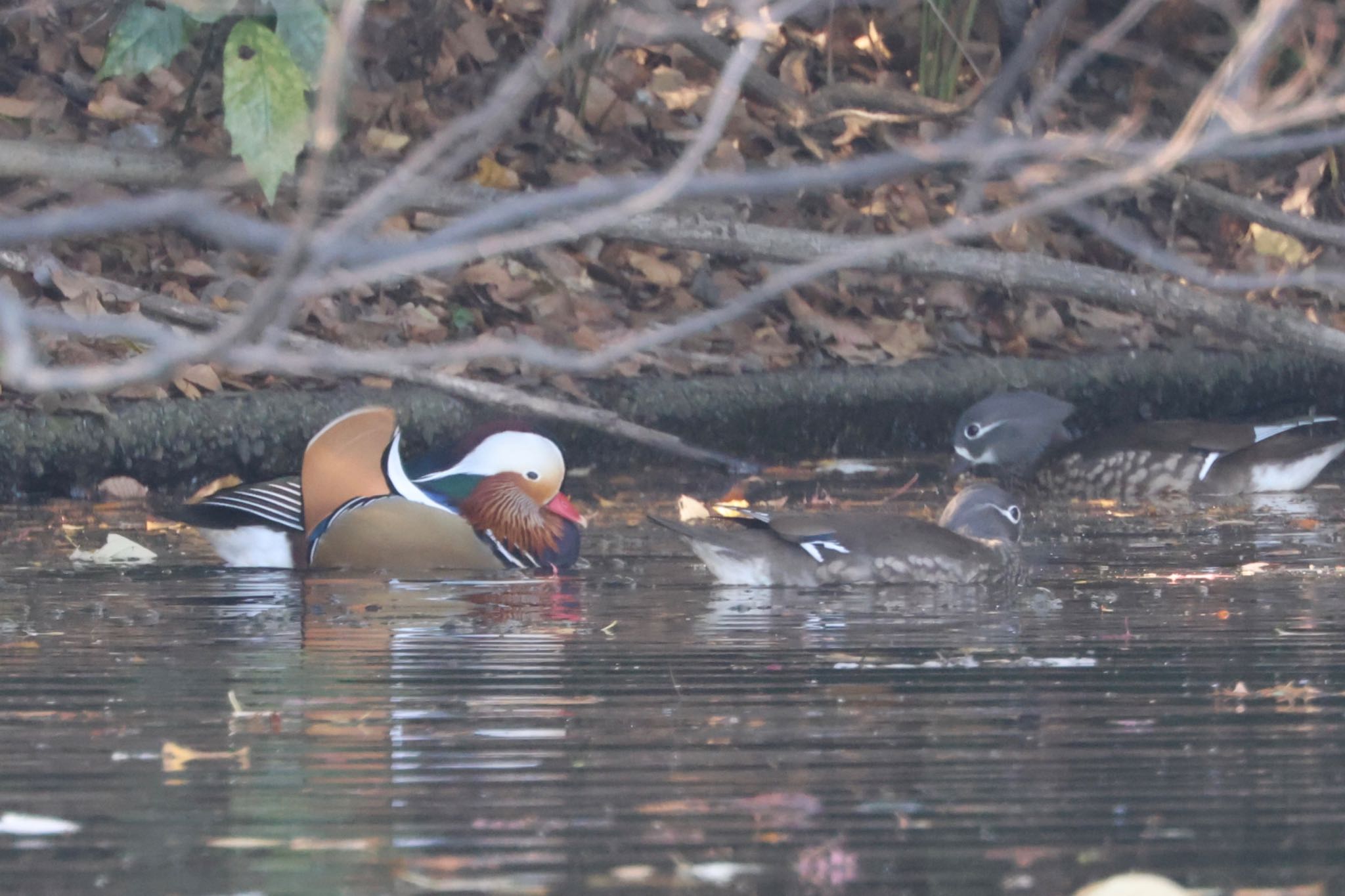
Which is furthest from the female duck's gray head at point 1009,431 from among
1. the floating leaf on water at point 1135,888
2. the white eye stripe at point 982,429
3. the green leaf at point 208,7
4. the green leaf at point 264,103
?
the floating leaf on water at point 1135,888

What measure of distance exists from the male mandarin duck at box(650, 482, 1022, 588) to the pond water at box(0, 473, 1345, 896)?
0.08m

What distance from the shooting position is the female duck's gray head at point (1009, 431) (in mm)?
8016

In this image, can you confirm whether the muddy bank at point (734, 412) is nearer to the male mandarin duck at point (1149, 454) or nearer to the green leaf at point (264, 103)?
the male mandarin duck at point (1149, 454)

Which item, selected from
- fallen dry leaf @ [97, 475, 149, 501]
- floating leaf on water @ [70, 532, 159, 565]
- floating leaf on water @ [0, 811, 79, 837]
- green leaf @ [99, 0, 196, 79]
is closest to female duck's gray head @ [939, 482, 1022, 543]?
floating leaf on water @ [70, 532, 159, 565]

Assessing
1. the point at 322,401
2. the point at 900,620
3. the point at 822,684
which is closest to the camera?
the point at 822,684

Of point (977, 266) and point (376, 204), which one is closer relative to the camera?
point (376, 204)

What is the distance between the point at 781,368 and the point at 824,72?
9.86 ft

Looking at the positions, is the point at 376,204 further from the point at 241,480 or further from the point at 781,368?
the point at 781,368

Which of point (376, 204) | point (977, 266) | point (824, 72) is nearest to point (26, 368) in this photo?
point (376, 204)

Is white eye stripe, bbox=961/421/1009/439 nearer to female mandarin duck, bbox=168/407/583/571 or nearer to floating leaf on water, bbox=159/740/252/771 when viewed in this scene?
female mandarin duck, bbox=168/407/583/571

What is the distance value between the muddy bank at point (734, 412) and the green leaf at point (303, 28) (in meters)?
2.83

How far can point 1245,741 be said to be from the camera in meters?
3.62

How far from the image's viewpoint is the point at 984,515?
20.9ft

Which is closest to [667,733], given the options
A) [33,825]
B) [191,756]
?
[191,756]
